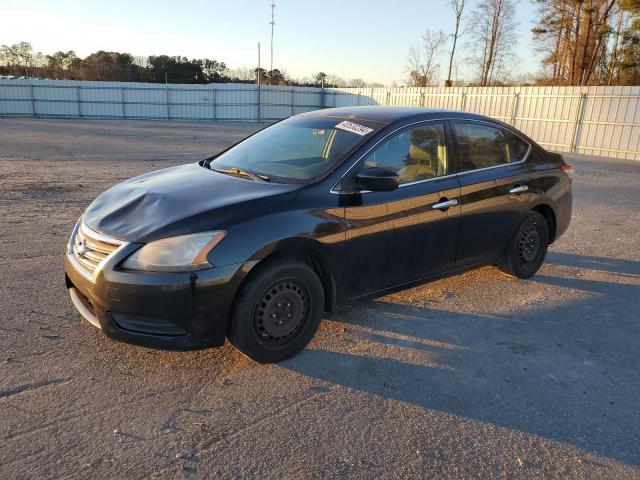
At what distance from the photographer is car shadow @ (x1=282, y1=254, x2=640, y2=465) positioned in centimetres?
285

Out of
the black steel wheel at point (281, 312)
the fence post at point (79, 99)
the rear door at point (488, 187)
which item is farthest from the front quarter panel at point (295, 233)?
the fence post at point (79, 99)

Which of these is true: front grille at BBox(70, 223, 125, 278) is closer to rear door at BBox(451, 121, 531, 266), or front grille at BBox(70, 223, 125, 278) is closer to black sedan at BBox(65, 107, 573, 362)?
black sedan at BBox(65, 107, 573, 362)

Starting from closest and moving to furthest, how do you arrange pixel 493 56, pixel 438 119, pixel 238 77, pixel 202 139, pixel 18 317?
1. pixel 18 317
2. pixel 438 119
3. pixel 202 139
4. pixel 493 56
5. pixel 238 77

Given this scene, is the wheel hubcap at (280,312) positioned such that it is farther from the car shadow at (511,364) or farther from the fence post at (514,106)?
the fence post at (514,106)

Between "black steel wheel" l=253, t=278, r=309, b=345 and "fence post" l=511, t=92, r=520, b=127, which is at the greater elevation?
"fence post" l=511, t=92, r=520, b=127

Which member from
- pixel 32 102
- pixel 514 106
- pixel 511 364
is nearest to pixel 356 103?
pixel 514 106

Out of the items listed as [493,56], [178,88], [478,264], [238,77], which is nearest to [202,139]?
[178,88]

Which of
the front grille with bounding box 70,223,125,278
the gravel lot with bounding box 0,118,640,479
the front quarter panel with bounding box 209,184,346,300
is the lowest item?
the gravel lot with bounding box 0,118,640,479

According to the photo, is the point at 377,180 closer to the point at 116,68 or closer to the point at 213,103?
the point at 213,103

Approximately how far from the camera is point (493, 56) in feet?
133

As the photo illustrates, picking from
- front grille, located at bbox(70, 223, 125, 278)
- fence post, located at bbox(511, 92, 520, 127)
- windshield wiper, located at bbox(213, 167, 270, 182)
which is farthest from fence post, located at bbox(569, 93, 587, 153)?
front grille, located at bbox(70, 223, 125, 278)

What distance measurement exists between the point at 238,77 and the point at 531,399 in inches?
2814

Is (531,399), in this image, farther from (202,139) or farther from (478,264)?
(202,139)

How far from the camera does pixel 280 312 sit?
3240mm
